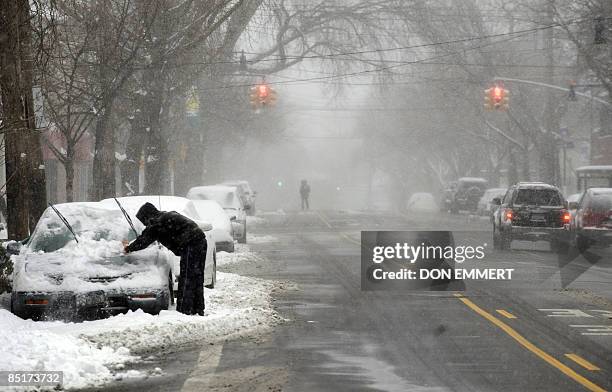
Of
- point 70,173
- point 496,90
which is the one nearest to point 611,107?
point 496,90

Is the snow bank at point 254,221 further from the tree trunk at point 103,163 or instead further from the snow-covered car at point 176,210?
the snow-covered car at point 176,210

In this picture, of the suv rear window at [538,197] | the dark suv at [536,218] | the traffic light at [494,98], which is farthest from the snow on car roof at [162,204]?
the traffic light at [494,98]

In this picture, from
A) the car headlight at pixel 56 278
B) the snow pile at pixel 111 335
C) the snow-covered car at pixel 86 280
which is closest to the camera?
the snow pile at pixel 111 335

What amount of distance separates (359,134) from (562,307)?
117600 millimetres

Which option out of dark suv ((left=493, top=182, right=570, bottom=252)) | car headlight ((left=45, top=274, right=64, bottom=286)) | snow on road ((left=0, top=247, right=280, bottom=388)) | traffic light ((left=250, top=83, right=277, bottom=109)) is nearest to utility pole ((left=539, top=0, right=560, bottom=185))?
traffic light ((left=250, top=83, right=277, bottom=109))

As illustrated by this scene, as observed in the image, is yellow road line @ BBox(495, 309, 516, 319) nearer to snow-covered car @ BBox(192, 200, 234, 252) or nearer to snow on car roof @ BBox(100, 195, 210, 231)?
snow on car roof @ BBox(100, 195, 210, 231)

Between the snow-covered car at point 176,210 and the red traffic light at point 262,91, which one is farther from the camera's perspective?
the red traffic light at point 262,91

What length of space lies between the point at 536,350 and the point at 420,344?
128cm

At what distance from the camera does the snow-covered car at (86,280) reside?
13.6 meters

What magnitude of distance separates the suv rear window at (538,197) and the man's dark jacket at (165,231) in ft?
59.3

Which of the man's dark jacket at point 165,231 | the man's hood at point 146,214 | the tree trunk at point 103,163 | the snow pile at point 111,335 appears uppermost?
the tree trunk at point 103,163

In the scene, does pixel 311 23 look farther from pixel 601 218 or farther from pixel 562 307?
pixel 562 307

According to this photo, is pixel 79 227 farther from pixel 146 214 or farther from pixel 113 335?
pixel 113 335

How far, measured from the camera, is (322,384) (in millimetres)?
10031
